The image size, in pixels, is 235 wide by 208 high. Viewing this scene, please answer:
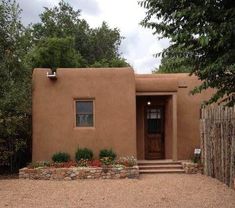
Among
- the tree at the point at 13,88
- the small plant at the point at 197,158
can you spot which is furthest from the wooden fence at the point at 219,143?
the tree at the point at 13,88

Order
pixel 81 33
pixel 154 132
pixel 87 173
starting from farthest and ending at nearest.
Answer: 1. pixel 81 33
2. pixel 154 132
3. pixel 87 173

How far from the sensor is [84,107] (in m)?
18.9

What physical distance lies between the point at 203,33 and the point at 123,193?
751 centimetres

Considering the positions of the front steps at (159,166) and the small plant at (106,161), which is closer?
the small plant at (106,161)

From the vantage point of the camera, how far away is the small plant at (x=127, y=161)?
1745 cm

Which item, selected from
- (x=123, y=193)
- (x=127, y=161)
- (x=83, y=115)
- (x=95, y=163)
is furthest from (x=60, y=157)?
(x=123, y=193)

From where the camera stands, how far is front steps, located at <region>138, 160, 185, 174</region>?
59.0ft

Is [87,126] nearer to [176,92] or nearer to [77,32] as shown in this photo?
[176,92]

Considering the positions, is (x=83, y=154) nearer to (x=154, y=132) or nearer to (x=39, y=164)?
(x=39, y=164)

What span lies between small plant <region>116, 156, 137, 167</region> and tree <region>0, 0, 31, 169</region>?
3.74 metres

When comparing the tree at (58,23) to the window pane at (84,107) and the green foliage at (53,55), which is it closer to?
the green foliage at (53,55)

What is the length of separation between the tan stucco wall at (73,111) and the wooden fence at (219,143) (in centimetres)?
309

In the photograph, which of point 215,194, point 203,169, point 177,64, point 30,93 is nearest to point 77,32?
point 30,93

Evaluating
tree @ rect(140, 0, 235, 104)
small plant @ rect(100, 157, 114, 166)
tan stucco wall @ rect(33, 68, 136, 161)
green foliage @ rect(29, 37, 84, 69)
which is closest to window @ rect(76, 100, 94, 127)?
tan stucco wall @ rect(33, 68, 136, 161)
